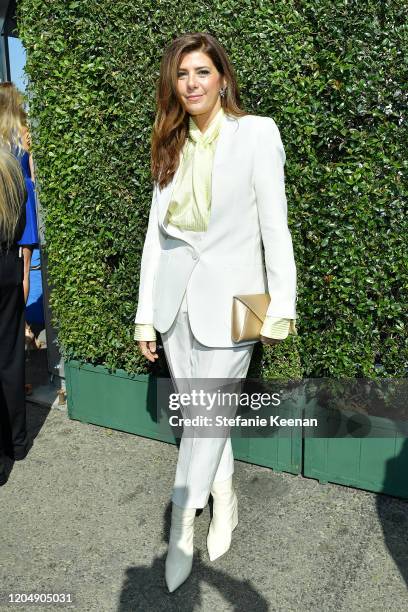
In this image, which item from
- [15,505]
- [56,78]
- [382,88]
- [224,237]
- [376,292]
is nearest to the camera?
[224,237]

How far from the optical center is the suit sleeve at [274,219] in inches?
98.1

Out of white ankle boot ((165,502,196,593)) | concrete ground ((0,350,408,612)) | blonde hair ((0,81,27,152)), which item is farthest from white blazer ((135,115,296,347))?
blonde hair ((0,81,27,152))

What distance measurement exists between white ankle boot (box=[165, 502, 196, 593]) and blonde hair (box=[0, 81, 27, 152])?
262 centimetres

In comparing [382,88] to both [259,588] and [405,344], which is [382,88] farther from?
[259,588]

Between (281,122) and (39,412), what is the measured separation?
2714 mm

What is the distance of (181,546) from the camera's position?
2.80m

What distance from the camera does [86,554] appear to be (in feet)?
9.81

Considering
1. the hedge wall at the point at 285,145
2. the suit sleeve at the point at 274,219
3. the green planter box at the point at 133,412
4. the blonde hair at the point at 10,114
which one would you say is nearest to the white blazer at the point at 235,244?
the suit sleeve at the point at 274,219

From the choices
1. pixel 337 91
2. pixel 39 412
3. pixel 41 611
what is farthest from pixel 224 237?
pixel 39 412

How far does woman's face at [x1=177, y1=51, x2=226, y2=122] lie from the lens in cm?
250

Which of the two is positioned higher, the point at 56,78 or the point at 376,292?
the point at 56,78

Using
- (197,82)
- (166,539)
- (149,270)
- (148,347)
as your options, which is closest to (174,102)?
(197,82)

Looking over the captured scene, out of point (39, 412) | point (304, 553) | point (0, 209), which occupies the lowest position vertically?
point (39, 412)

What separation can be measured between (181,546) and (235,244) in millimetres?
1342
